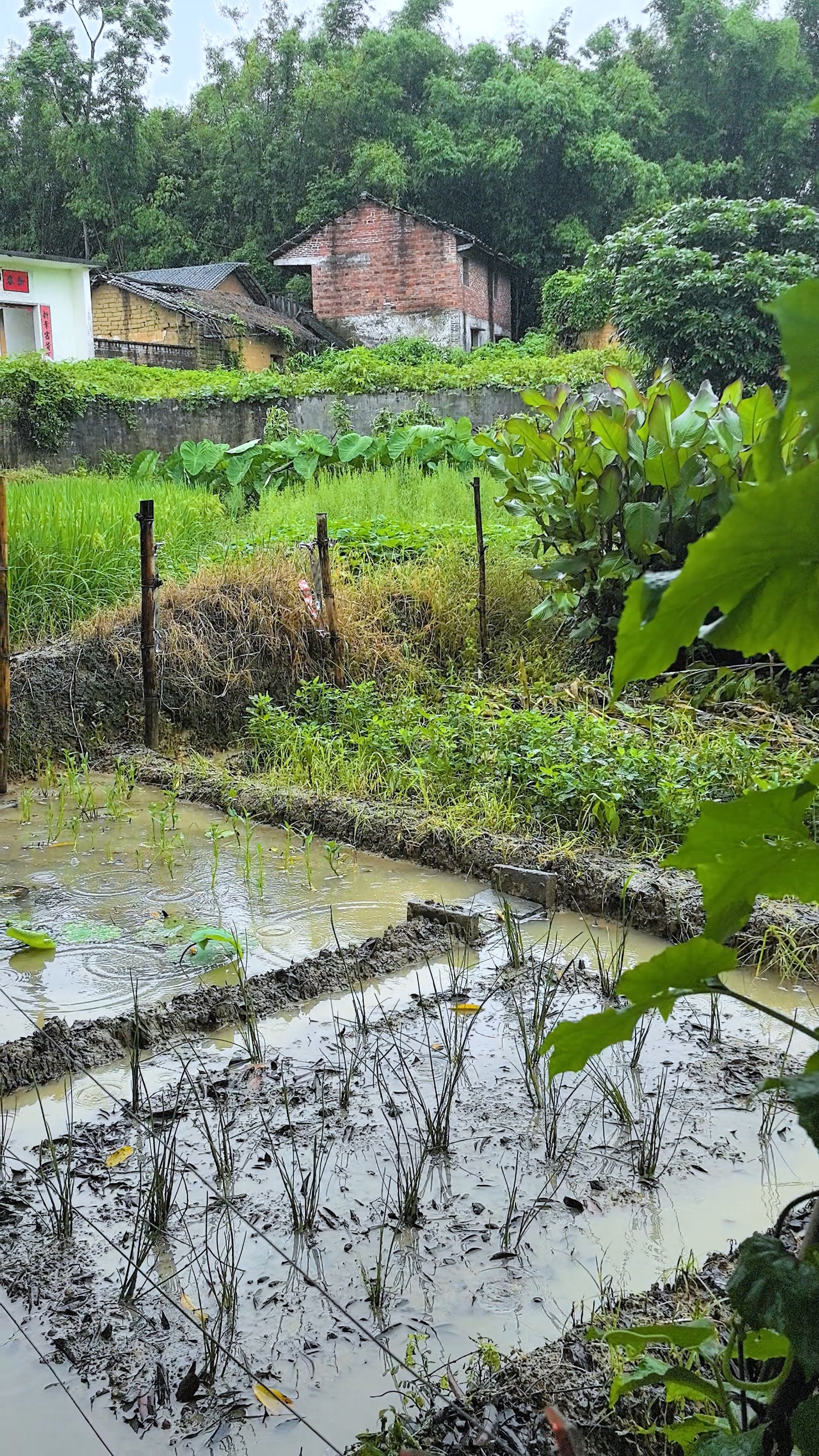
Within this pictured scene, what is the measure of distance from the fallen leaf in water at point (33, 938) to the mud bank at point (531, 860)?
153 centimetres

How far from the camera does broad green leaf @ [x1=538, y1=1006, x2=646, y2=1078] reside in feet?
2.19

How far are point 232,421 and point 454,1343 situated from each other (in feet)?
46.0

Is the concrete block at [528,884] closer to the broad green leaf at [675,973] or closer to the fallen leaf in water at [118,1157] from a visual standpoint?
the fallen leaf in water at [118,1157]

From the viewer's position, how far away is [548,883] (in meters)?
4.18

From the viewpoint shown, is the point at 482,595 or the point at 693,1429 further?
the point at 482,595

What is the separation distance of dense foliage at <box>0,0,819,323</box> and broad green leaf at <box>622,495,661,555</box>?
73.2 feet

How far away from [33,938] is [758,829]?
342 centimetres

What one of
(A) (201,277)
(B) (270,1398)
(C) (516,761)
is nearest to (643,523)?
(C) (516,761)

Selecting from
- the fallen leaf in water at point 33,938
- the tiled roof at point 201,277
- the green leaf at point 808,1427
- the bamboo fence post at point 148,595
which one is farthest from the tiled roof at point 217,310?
the green leaf at point 808,1427

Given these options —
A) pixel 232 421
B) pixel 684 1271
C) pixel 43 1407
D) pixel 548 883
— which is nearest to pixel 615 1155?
pixel 684 1271

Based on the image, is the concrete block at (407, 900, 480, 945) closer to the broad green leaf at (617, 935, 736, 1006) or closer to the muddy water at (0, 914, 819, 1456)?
the muddy water at (0, 914, 819, 1456)

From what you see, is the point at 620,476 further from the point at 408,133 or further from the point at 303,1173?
the point at 408,133

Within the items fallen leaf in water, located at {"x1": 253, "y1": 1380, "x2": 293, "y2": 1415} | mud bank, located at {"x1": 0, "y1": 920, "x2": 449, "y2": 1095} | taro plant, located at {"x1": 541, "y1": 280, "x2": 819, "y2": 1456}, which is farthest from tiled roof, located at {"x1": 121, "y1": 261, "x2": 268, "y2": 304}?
taro plant, located at {"x1": 541, "y1": 280, "x2": 819, "y2": 1456}

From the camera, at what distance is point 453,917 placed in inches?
153
